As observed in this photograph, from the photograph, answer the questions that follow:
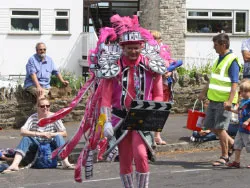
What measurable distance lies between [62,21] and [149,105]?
21.2 m

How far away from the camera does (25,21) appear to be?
27562mm

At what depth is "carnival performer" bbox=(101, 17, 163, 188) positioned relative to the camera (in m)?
7.26

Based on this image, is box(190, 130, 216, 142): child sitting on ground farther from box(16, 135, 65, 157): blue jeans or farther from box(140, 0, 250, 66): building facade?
box(140, 0, 250, 66): building facade

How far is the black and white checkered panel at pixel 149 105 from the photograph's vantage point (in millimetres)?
7137

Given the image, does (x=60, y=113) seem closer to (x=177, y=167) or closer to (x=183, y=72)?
(x=177, y=167)

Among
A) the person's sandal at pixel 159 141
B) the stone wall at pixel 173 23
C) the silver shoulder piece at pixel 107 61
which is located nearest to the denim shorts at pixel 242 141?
the person's sandal at pixel 159 141

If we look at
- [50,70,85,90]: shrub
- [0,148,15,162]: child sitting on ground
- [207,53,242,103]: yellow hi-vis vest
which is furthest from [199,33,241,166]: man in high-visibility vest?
[50,70,85,90]: shrub

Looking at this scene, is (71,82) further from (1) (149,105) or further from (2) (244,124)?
(1) (149,105)

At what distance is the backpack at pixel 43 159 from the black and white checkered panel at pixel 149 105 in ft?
10.8

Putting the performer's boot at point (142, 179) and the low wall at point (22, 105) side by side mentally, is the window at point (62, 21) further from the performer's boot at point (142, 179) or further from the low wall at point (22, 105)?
the performer's boot at point (142, 179)

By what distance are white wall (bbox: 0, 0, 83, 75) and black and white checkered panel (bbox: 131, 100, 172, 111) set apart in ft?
65.5

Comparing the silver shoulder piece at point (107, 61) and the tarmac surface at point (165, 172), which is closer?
the silver shoulder piece at point (107, 61)

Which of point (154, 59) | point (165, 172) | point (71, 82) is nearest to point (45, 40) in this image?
point (71, 82)

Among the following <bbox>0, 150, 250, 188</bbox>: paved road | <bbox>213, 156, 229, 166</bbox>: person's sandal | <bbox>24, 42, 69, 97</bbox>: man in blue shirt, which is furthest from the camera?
<bbox>24, 42, 69, 97</bbox>: man in blue shirt
